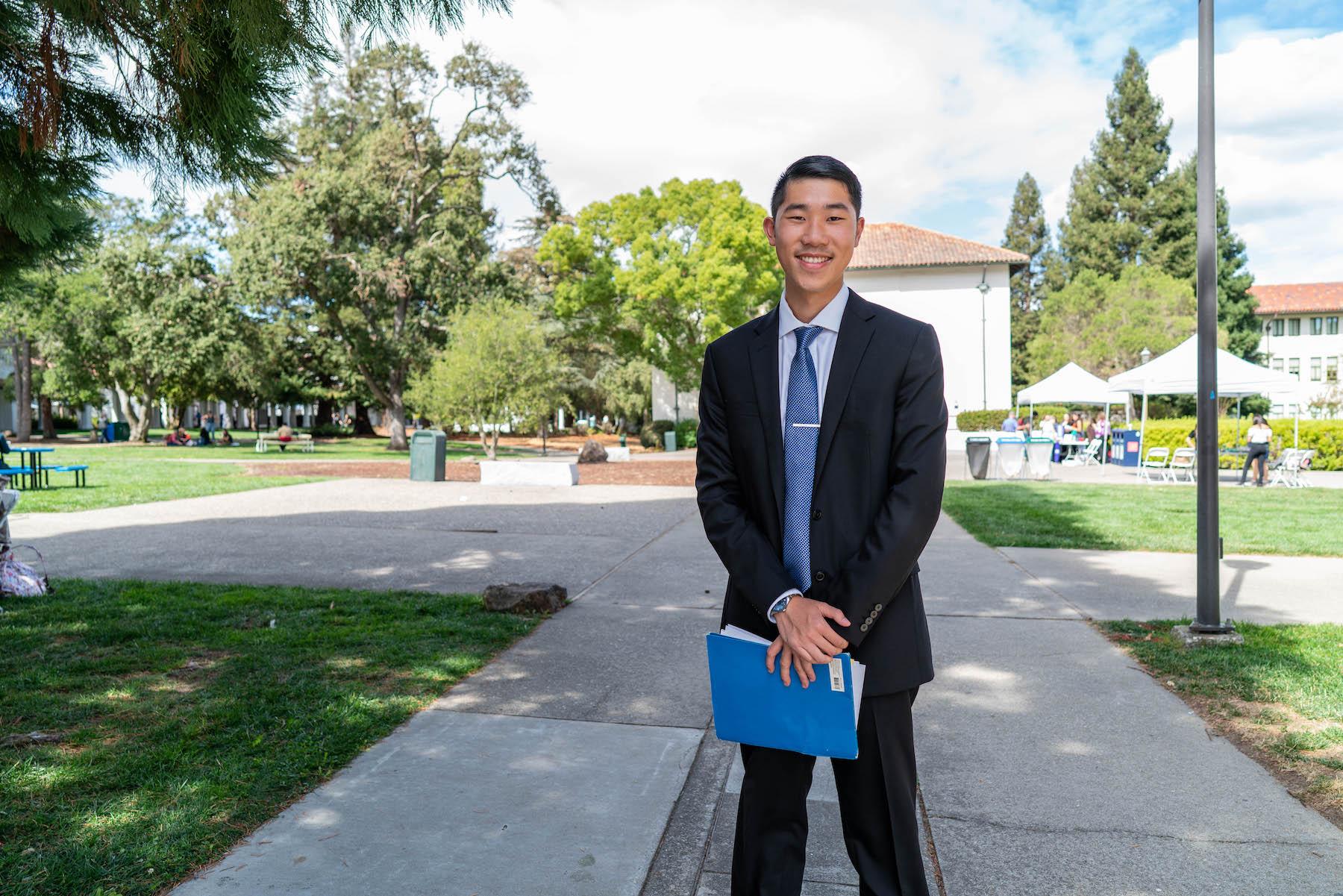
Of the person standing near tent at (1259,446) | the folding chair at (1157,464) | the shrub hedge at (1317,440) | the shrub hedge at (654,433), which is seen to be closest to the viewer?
the person standing near tent at (1259,446)

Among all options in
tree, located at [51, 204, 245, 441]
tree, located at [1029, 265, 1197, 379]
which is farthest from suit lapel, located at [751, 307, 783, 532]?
tree, located at [1029, 265, 1197, 379]

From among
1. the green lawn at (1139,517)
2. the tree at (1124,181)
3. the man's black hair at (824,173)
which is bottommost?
the green lawn at (1139,517)

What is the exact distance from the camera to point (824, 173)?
212cm

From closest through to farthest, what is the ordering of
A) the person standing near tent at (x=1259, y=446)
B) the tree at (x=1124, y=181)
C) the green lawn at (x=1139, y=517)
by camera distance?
the green lawn at (x=1139, y=517), the person standing near tent at (x=1259, y=446), the tree at (x=1124, y=181)

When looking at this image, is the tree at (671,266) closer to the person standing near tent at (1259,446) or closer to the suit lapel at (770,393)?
the person standing near tent at (1259,446)

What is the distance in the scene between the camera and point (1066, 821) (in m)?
3.20

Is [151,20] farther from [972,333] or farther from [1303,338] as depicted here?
[1303,338]

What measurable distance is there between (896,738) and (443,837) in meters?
1.65

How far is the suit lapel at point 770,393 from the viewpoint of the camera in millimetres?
2121

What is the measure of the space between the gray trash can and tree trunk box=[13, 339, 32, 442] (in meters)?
41.3

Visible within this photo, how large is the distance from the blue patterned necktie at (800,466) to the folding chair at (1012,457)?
65.4 ft

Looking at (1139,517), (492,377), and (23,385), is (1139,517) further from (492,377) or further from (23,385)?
(23,385)

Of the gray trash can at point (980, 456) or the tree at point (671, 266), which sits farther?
the tree at point (671, 266)

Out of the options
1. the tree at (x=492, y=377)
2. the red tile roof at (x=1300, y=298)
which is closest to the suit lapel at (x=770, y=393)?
the tree at (x=492, y=377)
